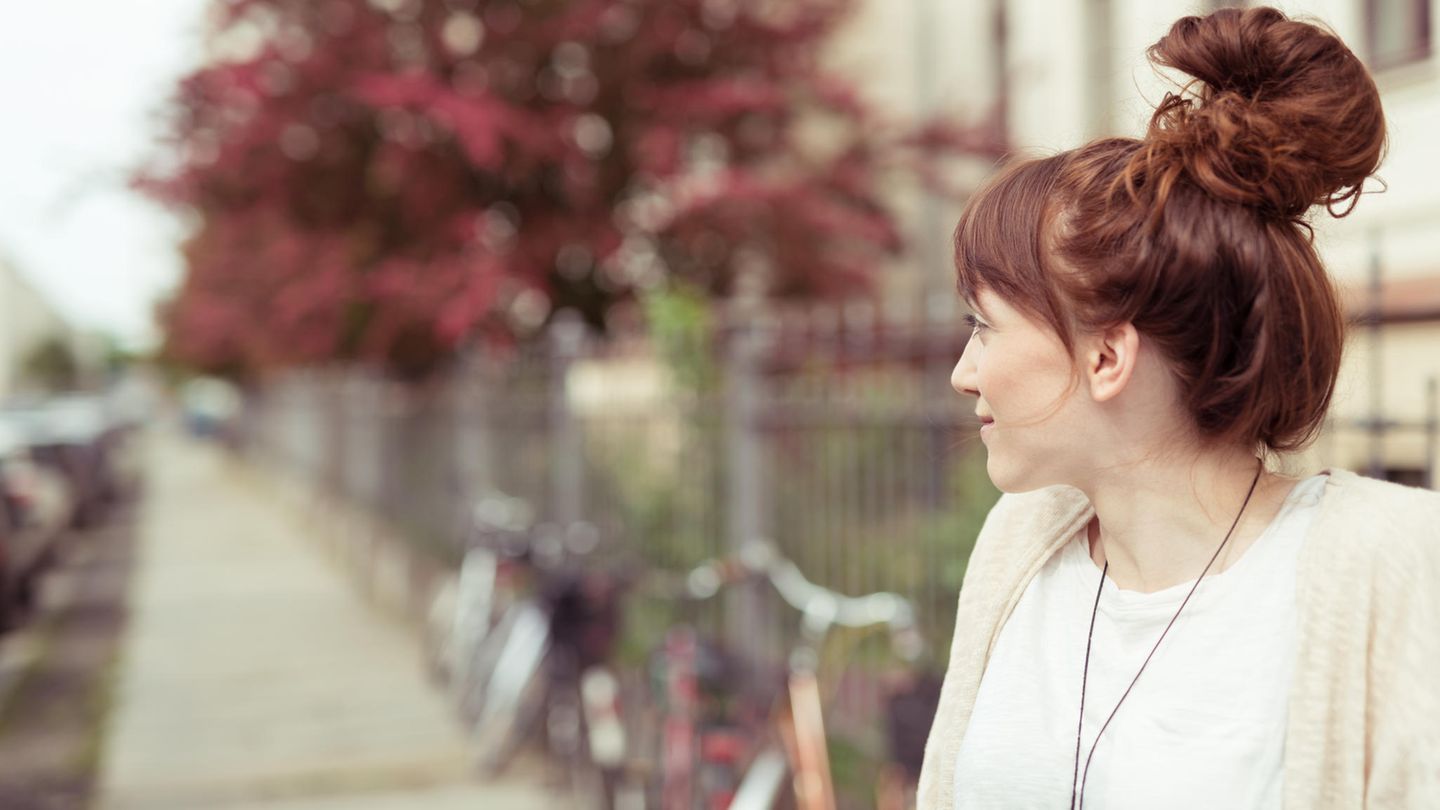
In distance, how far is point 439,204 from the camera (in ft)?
28.0

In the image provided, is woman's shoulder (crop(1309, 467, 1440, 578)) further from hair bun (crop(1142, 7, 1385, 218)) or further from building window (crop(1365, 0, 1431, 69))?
building window (crop(1365, 0, 1431, 69))

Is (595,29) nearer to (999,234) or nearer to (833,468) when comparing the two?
(833,468)

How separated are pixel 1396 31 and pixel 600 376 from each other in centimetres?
349

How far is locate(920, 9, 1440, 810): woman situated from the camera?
1.23 metres

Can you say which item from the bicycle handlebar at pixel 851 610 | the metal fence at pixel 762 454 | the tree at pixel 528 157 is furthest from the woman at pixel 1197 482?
the tree at pixel 528 157

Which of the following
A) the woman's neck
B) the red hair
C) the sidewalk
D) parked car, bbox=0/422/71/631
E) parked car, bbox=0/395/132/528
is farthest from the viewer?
parked car, bbox=0/395/132/528

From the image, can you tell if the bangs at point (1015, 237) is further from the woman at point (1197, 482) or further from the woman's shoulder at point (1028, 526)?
the woman's shoulder at point (1028, 526)

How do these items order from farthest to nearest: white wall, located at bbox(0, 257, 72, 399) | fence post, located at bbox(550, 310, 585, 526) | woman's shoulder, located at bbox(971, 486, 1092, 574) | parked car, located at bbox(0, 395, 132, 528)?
1. white wall, located at bbox(0, 257, 72, 399)
2. parked car, located at bbox(0, 395, 132, 528)
3. fence post, located at bbox(550, 310, 585, 526)
4. woman's shoulder, located at bbox(971, 486, 1092, 574)

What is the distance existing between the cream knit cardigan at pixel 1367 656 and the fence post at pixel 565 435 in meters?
5.72

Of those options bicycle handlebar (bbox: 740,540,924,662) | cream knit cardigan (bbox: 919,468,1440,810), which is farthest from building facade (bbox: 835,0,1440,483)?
bicycle handlebar (bbox: 740,540,924,662)

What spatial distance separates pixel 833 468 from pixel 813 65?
5032 millimetres

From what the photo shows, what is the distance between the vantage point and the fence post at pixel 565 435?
22.9 ft

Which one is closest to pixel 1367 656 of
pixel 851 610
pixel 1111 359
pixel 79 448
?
pixel 1111 359

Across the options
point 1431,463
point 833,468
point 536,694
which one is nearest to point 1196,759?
point 1431,463
